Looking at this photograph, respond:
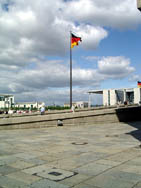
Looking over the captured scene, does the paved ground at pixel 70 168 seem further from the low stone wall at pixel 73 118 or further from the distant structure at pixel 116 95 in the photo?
the distant structure at pixel 116 95

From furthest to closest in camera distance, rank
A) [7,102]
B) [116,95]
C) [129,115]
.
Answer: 1. [116,95]
2. [7,102]
3. [129,115]

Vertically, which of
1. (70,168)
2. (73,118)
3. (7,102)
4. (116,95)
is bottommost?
(70,168)

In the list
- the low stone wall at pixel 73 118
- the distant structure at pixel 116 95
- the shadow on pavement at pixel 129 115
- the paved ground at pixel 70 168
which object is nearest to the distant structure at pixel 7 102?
the distant structure at pixel 116 95

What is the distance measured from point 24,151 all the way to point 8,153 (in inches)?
24.1

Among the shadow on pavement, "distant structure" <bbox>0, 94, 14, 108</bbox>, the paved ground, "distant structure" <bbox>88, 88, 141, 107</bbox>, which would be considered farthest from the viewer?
"distant structure" <bbox>88, 88, 141, 107</bbox>

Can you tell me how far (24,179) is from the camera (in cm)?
488

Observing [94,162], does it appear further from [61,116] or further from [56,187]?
[61,116]

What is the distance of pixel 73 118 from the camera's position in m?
18.7

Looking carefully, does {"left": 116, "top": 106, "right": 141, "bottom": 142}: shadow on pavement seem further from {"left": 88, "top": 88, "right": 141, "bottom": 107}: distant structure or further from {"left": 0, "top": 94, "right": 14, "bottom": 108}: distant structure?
{"left": 88, "top": 88, "right": 141, "bottom": 107}: distant structure

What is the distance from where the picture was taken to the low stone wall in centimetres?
1612

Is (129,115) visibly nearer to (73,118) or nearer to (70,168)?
(73,118)

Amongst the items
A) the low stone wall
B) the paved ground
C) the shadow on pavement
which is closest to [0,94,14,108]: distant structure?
the shadow on pavement

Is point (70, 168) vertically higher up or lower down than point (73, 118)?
lower down

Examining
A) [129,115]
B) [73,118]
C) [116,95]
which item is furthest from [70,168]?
[116,95]
